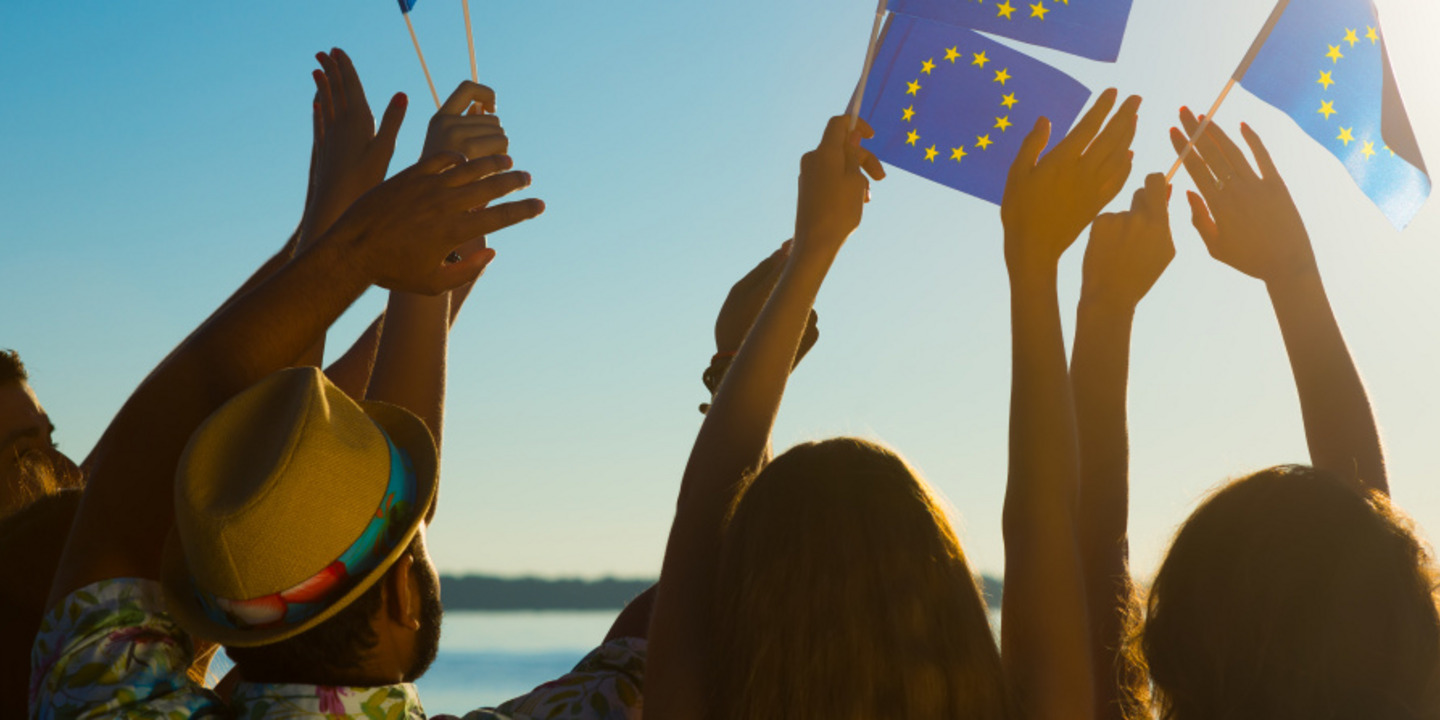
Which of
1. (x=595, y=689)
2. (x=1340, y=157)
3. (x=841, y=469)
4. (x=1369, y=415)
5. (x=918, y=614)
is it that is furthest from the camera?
(x=1340, y=157)

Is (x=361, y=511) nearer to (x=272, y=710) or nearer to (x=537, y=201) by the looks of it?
(x=272, y=710)

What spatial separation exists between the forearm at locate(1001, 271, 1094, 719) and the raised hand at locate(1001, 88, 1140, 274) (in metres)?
0.14

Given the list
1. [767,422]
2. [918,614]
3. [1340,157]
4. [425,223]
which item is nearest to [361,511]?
[425,223]

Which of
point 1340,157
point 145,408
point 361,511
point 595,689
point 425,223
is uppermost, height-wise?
point 1340,157

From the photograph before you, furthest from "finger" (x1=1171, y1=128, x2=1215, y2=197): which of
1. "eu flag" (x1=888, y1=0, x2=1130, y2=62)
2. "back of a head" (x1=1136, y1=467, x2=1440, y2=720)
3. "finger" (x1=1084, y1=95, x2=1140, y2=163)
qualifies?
→ "back of a head" (x1=1136, y1=467, x2=1440, y2=720)

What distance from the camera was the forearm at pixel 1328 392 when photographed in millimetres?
2500

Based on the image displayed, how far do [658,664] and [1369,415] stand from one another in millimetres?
1637

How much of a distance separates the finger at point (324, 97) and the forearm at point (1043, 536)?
165 centimetres

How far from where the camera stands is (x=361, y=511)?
1.79m

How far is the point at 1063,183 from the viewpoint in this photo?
7.37ft

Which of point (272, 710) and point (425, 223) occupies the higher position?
point (425, 223)

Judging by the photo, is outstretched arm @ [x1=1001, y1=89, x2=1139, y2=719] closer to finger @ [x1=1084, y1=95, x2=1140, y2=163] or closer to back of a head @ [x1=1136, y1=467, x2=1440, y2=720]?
finger @ [x1=1084, y1=95, x2=1140, y2=163]

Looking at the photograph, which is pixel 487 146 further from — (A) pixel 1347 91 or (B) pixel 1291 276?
(A) pixel 1347 91

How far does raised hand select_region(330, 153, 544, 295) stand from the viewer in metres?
1.86
